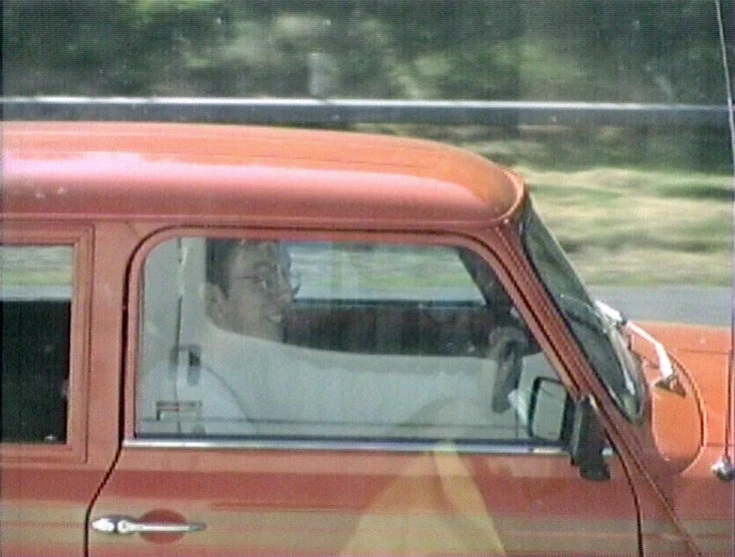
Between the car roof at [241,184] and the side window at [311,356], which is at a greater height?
the car roof at [241,184]

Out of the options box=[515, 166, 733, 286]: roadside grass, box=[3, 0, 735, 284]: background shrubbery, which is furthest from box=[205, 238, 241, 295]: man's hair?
box=[3, 0, 735, 284]: background shrubbery

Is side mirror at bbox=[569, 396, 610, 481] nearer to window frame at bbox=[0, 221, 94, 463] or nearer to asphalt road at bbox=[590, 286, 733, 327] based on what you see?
window frame at bbox=[0, 221, 94, 463]

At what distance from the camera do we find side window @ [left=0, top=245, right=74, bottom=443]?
322 cm

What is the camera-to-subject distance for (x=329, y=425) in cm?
325

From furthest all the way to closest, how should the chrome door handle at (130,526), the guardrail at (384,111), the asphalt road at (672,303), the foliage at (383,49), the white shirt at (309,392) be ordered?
the foliage at (383,49)
the guardrail at (384,111)
the asphalt road at (672,303)
the white shirt at (309,392)
the chrome door handle at (130,526)

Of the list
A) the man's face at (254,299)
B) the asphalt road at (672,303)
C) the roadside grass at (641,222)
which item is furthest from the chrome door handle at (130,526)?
the roadside grass at (641,222)

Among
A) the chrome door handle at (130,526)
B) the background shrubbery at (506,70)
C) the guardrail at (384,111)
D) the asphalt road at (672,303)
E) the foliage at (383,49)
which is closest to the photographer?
the chrome door handle at (130,526)

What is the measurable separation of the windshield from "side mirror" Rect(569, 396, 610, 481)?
86 millimetres

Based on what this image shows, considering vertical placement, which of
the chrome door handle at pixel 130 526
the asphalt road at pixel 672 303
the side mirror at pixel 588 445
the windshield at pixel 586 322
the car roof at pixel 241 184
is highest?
the car roof at pixel 241 184

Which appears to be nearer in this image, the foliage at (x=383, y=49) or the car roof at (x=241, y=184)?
the car roof at (x=241, y=184)

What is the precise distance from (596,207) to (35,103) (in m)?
2.10

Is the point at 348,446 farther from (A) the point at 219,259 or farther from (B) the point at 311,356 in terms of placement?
(A) the point at 219,259

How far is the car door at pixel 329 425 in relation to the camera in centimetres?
317

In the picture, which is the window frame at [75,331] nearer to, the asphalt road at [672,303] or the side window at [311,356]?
the side window at [311,356]
